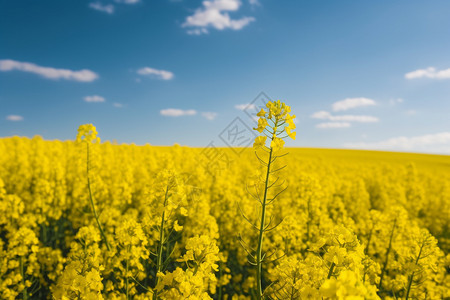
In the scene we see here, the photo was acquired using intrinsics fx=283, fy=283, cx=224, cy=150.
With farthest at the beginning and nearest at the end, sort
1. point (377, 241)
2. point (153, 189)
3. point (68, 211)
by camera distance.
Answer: point (68, 211), point (377, 241), point (153, 189)

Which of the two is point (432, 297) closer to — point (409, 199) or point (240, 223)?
point (240, 223)

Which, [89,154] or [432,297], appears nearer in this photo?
[432,297]

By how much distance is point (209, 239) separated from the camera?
3770 millimetres

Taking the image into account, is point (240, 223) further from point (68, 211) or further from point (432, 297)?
point (68, 211)

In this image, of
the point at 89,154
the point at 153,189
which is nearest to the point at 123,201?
the point at 89,154

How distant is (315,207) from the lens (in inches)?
240

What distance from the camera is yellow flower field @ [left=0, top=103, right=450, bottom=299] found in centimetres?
249

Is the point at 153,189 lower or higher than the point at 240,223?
higher

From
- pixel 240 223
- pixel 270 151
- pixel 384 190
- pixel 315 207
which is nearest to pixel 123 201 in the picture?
pixel 240 223

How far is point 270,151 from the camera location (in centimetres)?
254

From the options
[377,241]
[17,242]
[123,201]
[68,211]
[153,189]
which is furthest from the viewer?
[68,211]

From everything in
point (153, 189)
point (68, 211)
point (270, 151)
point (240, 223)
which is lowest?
point (68, 211)

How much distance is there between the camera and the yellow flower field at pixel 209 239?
2.49m

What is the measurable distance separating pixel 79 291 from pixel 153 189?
1.32 m
